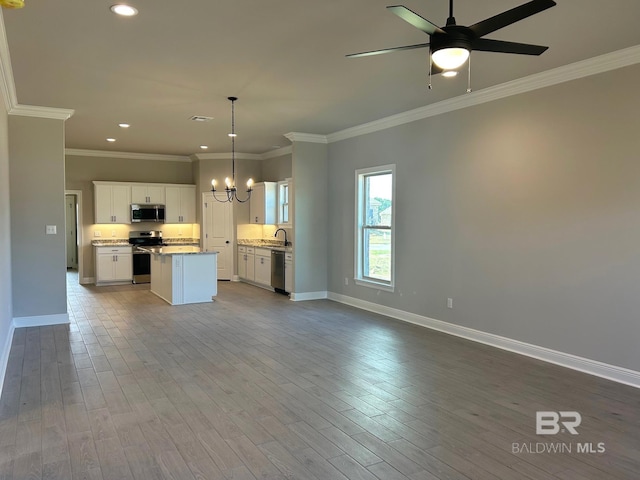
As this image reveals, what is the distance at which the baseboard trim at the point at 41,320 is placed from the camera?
594 centimetres

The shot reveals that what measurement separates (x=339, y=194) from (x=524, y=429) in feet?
16.8

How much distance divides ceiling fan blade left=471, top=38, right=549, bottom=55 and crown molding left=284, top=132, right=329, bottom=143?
5208mm

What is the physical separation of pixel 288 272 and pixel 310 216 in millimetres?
1128

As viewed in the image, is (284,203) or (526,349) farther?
(284,203)

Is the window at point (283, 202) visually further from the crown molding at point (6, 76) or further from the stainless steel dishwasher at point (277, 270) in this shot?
the crown molding at point (6, 76)

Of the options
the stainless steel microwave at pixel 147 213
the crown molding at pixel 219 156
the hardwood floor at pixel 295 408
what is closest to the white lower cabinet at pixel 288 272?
the hardwood floor at pixel 295 408

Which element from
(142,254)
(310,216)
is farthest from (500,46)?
(142,254)

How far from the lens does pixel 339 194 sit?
25.2ft

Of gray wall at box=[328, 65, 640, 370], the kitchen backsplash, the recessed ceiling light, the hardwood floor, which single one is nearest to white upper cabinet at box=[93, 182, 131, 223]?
the kitchen backsplash

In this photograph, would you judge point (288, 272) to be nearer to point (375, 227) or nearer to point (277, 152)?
point (375, 227)

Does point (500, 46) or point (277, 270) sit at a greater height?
point (500, 46)

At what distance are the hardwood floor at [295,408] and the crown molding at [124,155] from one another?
507 centimetres

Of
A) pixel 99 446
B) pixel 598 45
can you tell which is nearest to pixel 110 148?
pixel 99 446

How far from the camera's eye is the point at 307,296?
790 cm
